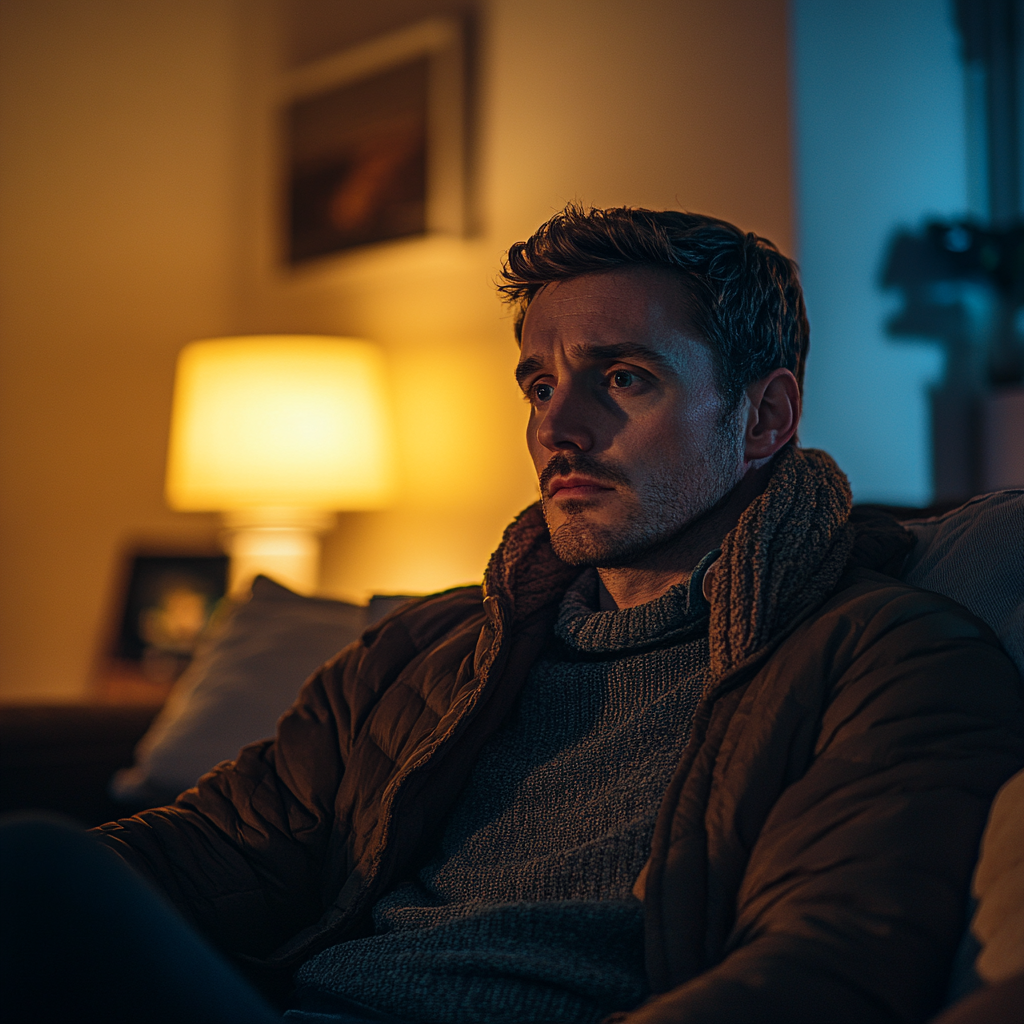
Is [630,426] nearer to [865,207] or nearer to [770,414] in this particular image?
[770,414]

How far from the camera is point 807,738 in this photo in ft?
2.85

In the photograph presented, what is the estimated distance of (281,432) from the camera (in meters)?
2.46

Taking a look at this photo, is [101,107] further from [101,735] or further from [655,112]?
[101,735]

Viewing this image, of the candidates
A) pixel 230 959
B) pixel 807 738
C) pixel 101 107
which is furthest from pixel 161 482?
pixel 807 738

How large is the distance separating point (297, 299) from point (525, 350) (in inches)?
73.6

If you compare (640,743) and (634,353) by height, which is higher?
(634,353)

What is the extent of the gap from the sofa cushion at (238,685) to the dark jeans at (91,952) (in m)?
0.96

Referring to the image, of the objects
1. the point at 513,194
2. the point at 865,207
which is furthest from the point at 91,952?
the point at 513,194

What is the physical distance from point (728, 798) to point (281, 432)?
1.78 metres

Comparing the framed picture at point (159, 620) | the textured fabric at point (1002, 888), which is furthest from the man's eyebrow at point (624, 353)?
the framed picture at point (159, 620)

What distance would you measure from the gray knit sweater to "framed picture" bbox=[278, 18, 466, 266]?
65.0 inches

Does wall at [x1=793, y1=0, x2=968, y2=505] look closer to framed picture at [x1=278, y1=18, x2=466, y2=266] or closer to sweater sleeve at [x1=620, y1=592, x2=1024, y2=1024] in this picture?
framed picture at [x1=278, y1=18, x2=466, y2=266]

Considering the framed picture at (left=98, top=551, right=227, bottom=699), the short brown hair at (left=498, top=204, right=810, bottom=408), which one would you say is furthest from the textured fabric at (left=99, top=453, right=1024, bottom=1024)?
the framed picture at (left=98, top=551, right=227, bottom=699)

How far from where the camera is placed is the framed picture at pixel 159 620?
9.16ft
